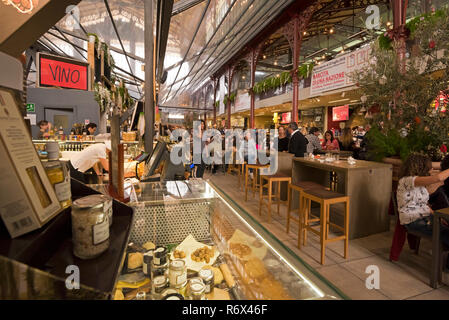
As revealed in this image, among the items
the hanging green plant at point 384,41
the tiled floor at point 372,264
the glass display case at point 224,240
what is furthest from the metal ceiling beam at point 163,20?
the hanging green plant at point 384,41

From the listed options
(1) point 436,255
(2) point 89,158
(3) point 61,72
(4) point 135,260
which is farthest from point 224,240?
(3) point 61,72

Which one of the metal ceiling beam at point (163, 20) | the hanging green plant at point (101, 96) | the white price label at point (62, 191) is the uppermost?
the metal ceiling beam at point (163, 20)

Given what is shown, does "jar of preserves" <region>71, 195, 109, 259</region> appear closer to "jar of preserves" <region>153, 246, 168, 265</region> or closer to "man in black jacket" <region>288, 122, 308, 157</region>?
"jar of preserves" <region>153, 246, 168, 265</region>

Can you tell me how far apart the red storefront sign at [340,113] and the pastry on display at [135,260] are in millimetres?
Result: 14423

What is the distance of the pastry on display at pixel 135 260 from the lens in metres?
1.23

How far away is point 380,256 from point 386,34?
207 inches

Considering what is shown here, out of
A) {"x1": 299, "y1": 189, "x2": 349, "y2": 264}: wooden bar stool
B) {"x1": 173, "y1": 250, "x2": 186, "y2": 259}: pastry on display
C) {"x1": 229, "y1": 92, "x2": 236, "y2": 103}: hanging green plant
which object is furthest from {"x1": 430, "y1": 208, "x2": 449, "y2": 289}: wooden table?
{"x1": 229, "y1": 92, "x2": 236, "y2": 103}: hanging green plant

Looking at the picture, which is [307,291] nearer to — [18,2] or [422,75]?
[18,2]

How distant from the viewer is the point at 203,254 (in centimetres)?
133

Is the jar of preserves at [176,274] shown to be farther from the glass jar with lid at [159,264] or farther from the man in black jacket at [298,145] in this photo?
the man in black jacket at [298,145]

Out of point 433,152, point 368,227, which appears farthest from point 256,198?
point 433,152

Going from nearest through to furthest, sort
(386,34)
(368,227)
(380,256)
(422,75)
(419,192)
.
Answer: (419,192) → (380,256) → (368,227) → (422,75) → (386,34)

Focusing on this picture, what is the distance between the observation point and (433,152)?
4262 mm

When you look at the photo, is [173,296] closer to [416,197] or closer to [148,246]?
[148,246]
